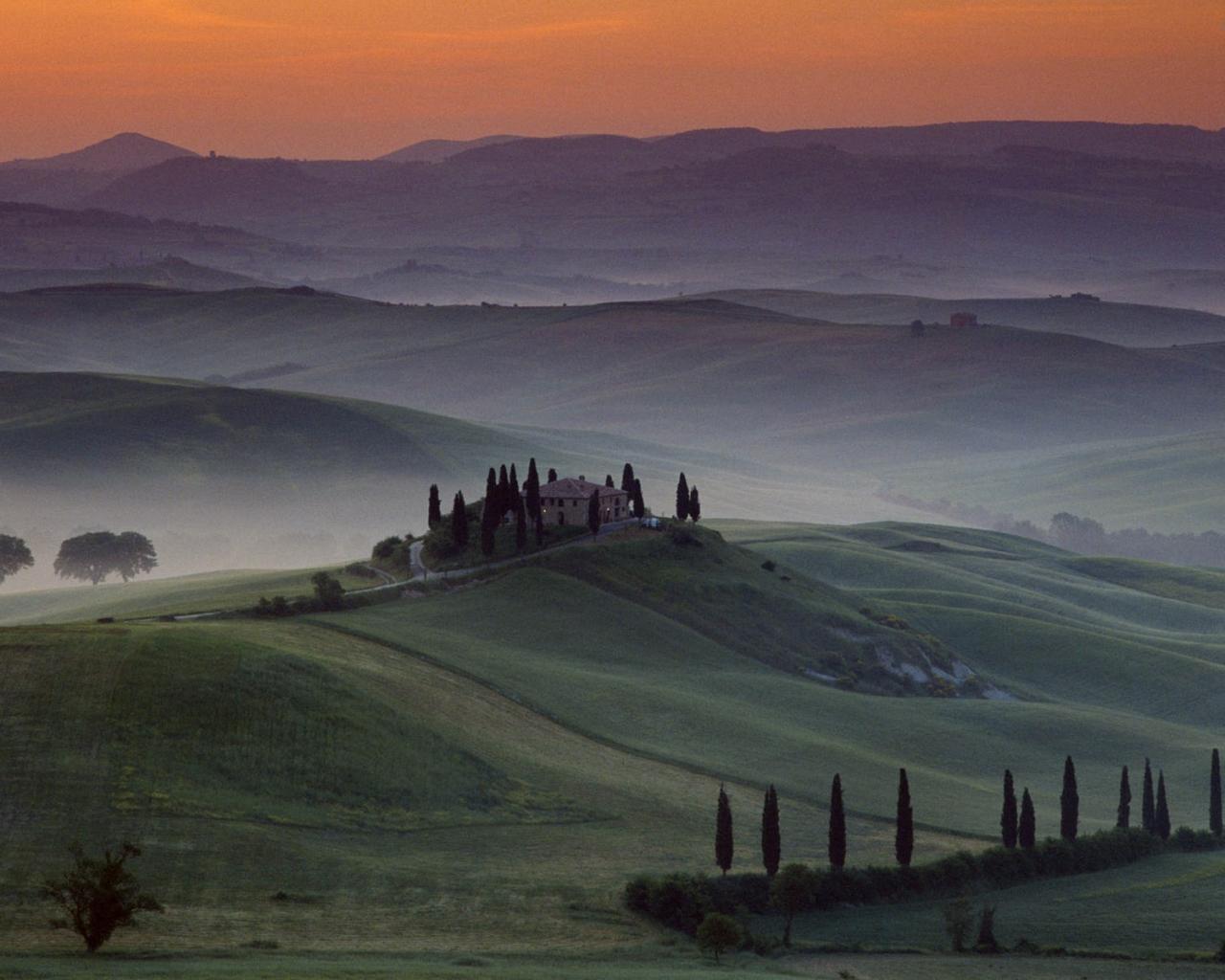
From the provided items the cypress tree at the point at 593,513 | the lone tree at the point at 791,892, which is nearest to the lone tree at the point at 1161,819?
the lone tree at the point at 791,892

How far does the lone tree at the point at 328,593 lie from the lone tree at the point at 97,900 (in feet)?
199

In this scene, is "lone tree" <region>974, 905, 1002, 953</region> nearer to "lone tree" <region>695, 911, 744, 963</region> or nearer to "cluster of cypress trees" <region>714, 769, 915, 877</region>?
"cluster of cypress trees" <region>714, 769, 915, 877</region>

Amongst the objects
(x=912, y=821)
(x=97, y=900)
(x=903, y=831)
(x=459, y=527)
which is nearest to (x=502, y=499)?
(x=459, y=527)

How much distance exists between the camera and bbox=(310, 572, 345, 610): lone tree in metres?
133

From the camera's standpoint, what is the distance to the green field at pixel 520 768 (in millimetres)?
75188

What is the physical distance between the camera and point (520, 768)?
100875 millimetres

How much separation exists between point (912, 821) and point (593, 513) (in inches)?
2517

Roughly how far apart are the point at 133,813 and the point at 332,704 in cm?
1862

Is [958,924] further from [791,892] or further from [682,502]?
[682,502]

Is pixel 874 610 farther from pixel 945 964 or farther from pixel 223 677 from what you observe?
pixel 945 964

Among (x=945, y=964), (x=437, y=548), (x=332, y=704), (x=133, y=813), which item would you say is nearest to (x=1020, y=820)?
(x=945, y=964)

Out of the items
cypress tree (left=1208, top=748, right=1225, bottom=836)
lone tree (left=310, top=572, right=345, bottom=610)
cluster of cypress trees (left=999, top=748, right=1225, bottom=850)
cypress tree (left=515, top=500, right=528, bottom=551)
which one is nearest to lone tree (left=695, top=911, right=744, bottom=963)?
cluster of cypress trees (left=999, top=748, right=1225, bottom=850)

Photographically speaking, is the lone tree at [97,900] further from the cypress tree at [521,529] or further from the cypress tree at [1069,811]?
the cypress tree at [521,529]

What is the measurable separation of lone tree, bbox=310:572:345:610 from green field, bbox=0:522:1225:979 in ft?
6.22
